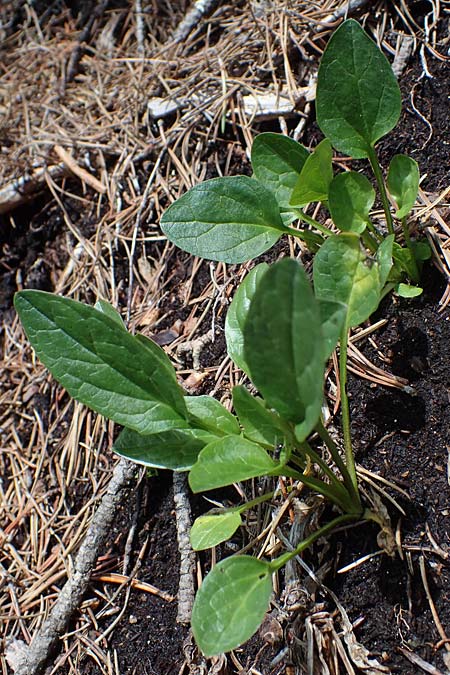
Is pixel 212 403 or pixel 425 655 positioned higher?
pixel 212 403

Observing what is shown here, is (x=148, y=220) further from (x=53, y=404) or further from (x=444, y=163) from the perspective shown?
(x=444, y=163)

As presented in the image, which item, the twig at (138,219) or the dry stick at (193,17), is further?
the dry stick at (193,17)

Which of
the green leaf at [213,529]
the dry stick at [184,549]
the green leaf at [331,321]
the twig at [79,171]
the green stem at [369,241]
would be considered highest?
the green leaf at [331,321]

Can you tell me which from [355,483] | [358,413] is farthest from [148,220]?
[355,483]

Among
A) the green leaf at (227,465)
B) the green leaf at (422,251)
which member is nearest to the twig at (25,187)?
the green leaf at (422,251)

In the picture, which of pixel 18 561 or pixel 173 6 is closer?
pixel 18 561

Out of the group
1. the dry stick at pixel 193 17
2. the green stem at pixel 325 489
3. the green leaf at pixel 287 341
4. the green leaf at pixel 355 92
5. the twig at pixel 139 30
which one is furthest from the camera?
the twig at pixel 139 30

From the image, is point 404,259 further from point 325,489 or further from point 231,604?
point 231,604

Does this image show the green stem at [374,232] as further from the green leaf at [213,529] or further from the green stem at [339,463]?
the green leaf at [213,529]
